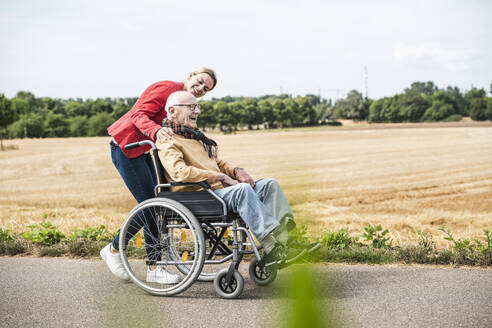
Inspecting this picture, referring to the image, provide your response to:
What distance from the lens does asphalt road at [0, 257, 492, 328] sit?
3008 millimetres

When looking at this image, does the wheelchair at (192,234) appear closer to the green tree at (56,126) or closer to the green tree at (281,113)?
the green tree at (56,126)

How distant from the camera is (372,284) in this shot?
12.0ft

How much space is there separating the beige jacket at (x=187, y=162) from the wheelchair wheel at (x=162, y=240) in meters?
0.20

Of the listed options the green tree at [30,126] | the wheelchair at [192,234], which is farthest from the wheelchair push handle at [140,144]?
the green tree at [30,126]

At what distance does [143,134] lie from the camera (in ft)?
12.7

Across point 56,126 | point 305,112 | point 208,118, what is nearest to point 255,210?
point 56,126

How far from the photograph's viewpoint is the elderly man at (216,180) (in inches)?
131

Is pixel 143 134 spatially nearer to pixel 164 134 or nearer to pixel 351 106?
pixel 164 134

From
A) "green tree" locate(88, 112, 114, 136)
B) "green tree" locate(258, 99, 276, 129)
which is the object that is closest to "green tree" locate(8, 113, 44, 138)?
"green tree" locate(88, 112, 114, 136)

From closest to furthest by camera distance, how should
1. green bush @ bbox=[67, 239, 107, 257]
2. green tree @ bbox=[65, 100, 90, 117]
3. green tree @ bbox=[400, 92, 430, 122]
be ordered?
1. green bush @ bbox=[67, 239, 107, 257]
2. green tree @ bbox=[65, 100, 90, 117]
3. green tree @ bbox=[400, 92, 430, 122]

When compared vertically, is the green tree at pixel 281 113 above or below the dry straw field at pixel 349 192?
above

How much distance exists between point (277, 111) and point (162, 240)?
111577mm

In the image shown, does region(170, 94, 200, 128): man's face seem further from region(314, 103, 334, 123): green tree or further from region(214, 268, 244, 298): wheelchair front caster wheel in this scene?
region(314, 103, 334, 123): green tree

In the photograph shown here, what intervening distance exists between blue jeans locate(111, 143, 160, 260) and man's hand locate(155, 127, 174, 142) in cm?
44
